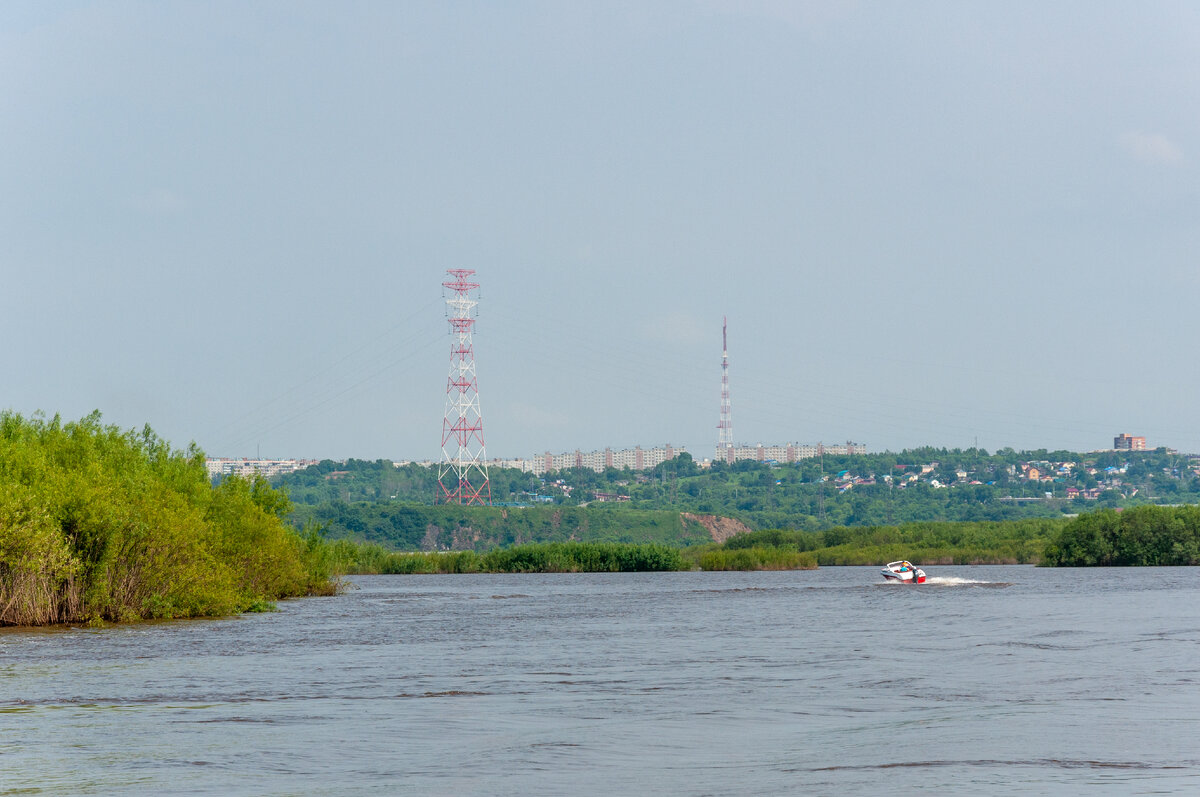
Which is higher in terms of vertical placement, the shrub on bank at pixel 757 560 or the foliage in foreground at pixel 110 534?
the foliage in foreground at pixel 110 534

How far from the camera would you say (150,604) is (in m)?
52.3

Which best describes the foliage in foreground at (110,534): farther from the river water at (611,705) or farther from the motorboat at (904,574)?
the motorboat at (904,574)

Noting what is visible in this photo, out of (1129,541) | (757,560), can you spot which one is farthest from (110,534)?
(1129,541)

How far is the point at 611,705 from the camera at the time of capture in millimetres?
27422

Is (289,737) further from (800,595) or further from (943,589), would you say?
(943,589)

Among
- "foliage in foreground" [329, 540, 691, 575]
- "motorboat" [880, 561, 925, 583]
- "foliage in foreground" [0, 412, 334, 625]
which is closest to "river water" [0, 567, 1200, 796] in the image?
"foliage in foreground" [0, 412, 334, 625]

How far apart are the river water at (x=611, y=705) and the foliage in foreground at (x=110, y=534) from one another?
6.41 ft

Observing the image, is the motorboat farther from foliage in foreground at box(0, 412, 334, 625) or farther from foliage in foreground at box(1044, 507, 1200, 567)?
foliage in foreground at box(0, 412, 334, 625)

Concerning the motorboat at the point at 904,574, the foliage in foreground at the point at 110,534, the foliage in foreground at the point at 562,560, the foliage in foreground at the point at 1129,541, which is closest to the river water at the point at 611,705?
the foliage in foreground at the point at 110,534

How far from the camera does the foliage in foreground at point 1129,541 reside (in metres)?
111

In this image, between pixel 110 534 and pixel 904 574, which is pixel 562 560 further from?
pixel 110 534

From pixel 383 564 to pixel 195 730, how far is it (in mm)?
105418

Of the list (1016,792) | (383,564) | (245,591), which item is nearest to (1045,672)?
(1016,792)

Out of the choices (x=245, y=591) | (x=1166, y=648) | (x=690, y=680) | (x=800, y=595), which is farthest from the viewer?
(x=800, y=595)
